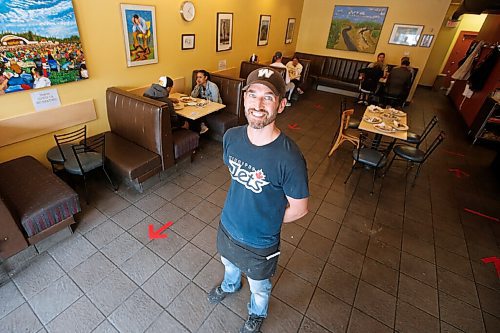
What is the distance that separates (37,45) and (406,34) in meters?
8.37

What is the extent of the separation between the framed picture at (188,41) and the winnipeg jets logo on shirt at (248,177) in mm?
3792

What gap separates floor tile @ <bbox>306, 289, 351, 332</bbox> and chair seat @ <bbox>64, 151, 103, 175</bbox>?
2686 millimetres

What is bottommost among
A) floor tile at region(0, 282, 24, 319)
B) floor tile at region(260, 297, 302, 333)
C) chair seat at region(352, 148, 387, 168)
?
floor tile at region(0, 282, 24, 319)

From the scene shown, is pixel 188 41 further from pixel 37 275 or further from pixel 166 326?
pixel 166 326

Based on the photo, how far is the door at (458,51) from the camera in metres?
8.84

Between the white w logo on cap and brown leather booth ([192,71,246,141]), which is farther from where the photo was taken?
brown leather booth ([192,71,246,141])

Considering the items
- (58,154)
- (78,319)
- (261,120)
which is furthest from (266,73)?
(58,154)

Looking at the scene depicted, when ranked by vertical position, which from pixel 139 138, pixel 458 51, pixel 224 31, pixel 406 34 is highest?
pixel 406 34

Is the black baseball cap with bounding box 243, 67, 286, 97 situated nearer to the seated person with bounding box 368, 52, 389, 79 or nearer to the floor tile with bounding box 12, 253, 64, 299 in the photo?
the floor tile with bounding box 12, 253, 64, 299

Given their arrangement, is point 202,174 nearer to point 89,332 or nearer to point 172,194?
point 172,194

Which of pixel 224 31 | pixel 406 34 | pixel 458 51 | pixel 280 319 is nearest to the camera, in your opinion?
pixel 280 319

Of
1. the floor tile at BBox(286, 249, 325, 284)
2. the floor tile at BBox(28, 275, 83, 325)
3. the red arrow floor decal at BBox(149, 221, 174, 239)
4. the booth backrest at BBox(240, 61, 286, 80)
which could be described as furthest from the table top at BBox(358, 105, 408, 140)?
the floor tile at BBox(28, 275, 83, 325)

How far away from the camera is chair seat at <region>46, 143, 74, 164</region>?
2.79m

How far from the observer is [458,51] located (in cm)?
927
